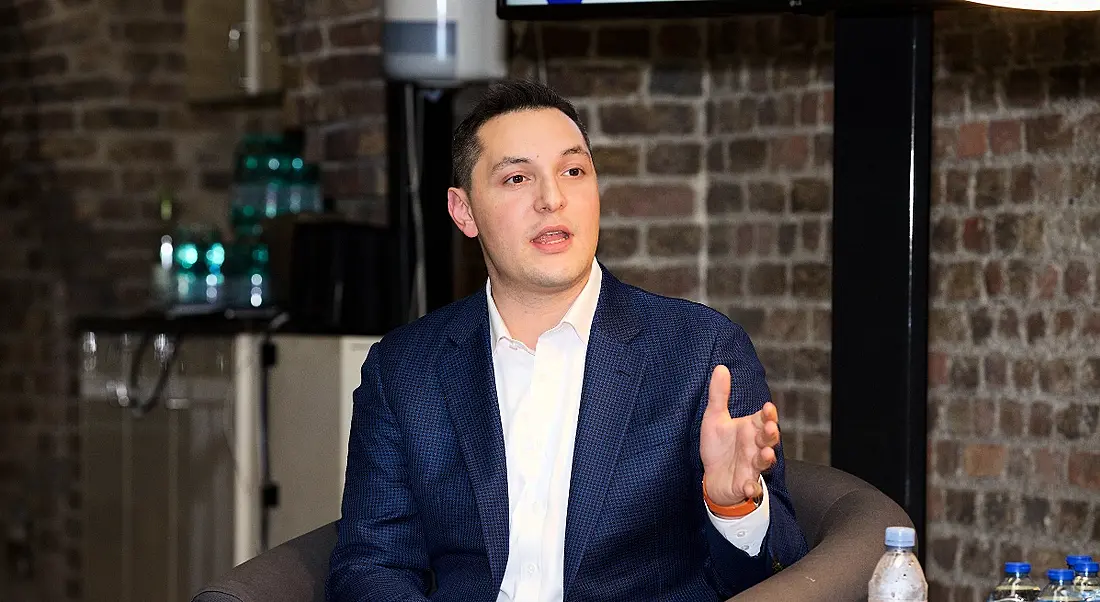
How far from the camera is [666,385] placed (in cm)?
186

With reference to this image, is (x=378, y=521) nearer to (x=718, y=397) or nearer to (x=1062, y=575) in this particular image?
(x=718, y=397)

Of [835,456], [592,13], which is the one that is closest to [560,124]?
[592,13]

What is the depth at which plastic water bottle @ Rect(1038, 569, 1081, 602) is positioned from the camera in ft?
5.16

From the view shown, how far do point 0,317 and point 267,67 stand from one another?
1.21 metres

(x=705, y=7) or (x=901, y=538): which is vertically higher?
(x=705, y=7)

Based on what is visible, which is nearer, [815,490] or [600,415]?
[600,415]

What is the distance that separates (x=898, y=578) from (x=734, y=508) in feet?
0.67

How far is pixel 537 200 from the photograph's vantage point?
74.2 inches

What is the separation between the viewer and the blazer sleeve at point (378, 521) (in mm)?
1888

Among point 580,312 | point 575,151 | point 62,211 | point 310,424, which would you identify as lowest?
point 310,424

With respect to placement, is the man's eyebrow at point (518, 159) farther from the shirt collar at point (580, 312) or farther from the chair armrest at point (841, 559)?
the chair armrest at point (841, 559)

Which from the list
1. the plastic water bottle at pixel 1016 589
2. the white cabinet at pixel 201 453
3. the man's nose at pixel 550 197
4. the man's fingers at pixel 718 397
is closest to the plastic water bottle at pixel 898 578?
the plastic water bottle at pixel 1016 589

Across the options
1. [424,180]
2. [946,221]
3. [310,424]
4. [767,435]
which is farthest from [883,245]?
[310,424]

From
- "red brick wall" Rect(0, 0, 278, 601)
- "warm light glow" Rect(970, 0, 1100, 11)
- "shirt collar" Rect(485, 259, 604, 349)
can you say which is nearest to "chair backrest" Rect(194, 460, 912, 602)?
"shirt collar" Rect(485, 259, 604, 349)
